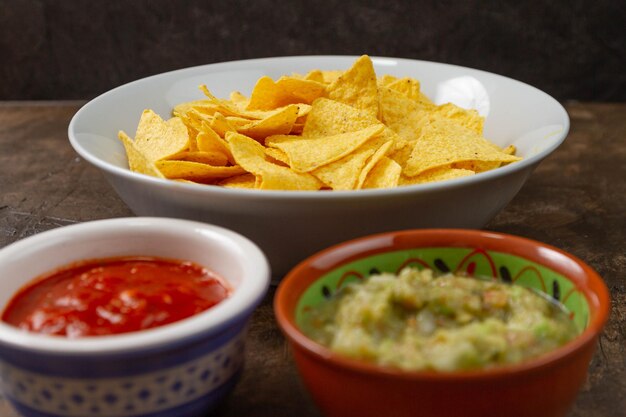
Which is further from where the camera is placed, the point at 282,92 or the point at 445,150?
the point at 282,92

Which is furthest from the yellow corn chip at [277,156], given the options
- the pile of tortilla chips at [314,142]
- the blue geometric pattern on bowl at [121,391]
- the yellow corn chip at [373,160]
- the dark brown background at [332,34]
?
the dark brown background at [332,34]

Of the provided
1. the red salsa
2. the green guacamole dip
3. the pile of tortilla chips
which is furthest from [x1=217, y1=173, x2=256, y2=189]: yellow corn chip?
the green guacamole dip

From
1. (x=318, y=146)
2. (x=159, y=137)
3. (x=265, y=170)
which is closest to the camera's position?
(x=265, y=170)

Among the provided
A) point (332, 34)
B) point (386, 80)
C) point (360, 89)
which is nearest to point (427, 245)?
point (360, 89)

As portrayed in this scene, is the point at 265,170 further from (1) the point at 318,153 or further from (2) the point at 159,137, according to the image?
(2) the point at 159,137

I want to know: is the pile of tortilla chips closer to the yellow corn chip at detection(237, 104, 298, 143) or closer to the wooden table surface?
the yellow corn chip at detection(237, 104, 298, 143)

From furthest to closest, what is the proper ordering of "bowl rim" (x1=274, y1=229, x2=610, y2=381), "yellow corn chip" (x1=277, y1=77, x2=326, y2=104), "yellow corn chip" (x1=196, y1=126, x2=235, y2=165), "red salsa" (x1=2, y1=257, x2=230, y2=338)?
1. "yellow corn chip" (x1=277, y1=77, x2=326, y2=104)
2. "yellow corn chip" (x1=196, y1=126, x2=235, y2=165)
3. "red salsa" (x1=2, y1=257, x2=230, y2=338)
4. "bowl rim" (x1=274, y1=229, x2=610, y2=381)
